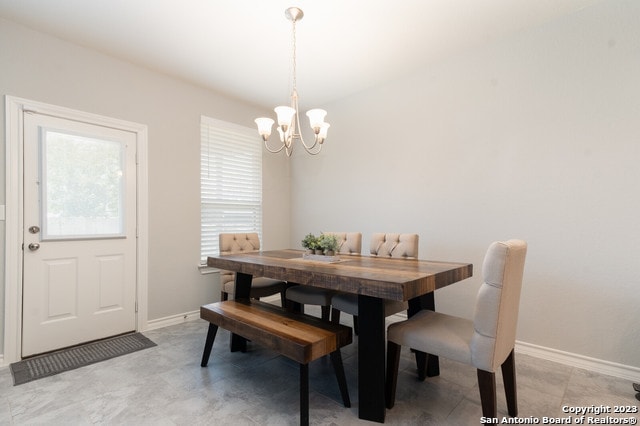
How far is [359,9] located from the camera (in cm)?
238

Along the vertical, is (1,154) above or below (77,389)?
above

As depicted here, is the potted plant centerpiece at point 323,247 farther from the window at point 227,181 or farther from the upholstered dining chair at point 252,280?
the window at point 227,181

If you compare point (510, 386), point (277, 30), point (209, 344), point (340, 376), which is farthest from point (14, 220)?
point (510, 386)

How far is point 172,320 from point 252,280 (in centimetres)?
113

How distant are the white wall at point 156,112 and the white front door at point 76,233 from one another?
17cm

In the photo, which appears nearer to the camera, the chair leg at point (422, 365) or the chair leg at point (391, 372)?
the chair leg at point (391, 372)

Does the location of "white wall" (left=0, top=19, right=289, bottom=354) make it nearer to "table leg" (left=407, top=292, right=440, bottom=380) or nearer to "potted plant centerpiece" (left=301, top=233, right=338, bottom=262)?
"potted plant centerpiece" (left=301, top=233, right=338, bottom=262)

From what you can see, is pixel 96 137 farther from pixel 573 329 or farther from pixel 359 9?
pixel 573 329

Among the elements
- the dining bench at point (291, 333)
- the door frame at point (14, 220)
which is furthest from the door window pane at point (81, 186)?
the dining bench at point (291, 333)

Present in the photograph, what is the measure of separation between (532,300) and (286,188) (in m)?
3.30

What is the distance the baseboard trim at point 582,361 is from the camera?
7.29 ft

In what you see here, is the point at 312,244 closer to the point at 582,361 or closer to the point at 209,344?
the point at 209,344

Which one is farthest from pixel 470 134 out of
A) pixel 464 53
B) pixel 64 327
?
pixel 64 327

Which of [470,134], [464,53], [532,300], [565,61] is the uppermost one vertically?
[464,53]
